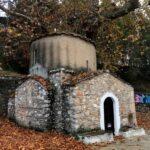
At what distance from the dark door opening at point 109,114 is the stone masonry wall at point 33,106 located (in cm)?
338

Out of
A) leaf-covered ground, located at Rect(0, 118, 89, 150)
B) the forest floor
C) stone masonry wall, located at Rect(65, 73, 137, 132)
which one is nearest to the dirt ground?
the forest floor

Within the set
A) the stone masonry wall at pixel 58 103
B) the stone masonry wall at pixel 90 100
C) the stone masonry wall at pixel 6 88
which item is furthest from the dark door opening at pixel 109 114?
the stone masonry wall at pixel 6 88

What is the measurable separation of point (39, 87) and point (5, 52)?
40.5 ft

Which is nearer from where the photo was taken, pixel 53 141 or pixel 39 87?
pixel 53 141

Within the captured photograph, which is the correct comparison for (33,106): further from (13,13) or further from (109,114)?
(13,13)

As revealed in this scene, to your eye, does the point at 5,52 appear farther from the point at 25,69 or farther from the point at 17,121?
the point at 17,121

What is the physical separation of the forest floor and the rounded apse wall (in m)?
3.93

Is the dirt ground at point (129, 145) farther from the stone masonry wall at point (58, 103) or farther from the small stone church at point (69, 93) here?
the stone masonry wall at point (58, 103)

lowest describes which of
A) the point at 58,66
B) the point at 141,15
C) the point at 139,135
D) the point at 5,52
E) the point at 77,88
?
the point at 139,135

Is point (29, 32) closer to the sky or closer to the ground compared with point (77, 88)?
closer to the sky

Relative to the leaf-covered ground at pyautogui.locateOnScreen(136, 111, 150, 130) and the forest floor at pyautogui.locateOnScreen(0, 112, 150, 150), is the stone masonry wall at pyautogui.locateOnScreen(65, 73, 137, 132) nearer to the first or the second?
the forest floor at pyautogui.locateOnScreen(0, 112, 150, 150)

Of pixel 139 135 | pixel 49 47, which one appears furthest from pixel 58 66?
pixel 139 135

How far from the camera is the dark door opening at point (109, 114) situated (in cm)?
1953

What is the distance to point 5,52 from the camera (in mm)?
30156
